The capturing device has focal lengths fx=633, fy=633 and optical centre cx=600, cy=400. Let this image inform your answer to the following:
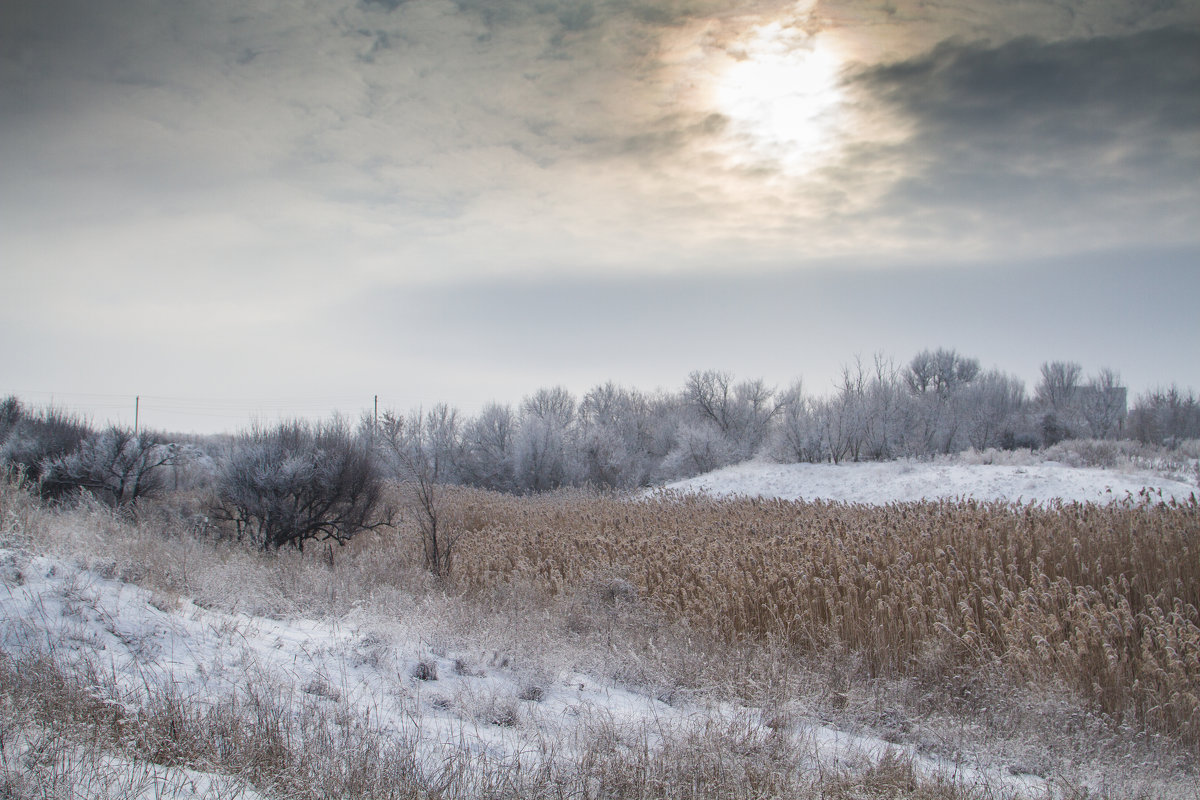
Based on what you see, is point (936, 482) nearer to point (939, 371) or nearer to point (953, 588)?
point (953, 588)

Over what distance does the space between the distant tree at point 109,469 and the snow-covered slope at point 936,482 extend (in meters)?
17.7

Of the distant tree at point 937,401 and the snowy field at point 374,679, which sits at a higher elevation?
the distant tree at point 937,401

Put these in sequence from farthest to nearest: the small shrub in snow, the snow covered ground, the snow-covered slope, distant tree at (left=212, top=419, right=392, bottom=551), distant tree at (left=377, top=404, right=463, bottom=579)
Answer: the snow-covered slope < distant tree at (left=212, top=419, right=392, bottom=551) < distant tree at (left=377, top=404, right=463, bottom=579) < the small shrub in snow < the snow covered ground

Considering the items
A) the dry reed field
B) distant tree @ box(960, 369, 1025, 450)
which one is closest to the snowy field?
the dry reed field

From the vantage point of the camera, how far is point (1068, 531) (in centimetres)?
882

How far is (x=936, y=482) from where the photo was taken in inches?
873

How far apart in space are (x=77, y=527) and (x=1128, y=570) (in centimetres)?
1427

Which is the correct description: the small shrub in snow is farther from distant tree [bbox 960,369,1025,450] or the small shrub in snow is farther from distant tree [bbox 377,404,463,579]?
distant tree [bbox 960,369,1025,450]

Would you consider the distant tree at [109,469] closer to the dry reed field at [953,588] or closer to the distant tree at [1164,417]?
the dry reed field at [953,588]

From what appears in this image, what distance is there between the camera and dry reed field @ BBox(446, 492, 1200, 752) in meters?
5.42

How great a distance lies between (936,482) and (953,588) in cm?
1677

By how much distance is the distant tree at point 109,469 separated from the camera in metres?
16.7

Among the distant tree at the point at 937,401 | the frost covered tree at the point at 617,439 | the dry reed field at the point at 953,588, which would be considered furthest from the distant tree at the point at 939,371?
the dry reed field at the point at 953,588

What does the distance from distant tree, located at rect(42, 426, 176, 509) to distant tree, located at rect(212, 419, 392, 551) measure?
3766mm
